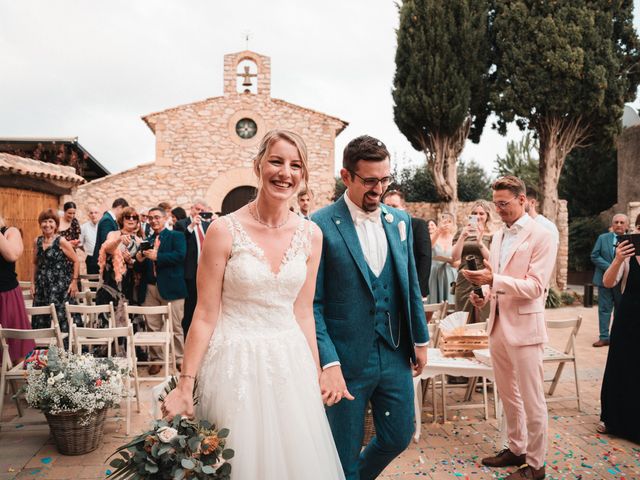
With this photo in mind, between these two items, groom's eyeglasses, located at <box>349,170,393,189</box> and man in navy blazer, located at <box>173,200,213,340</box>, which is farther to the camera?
man in navy blazer, located at <box>173,200,213,340</box>

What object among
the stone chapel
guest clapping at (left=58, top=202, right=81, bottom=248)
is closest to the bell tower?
the stone chapel

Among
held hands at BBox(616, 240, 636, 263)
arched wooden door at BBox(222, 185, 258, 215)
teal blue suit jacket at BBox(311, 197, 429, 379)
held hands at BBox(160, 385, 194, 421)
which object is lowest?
held hands at BBox(160, 385, 194, 421)

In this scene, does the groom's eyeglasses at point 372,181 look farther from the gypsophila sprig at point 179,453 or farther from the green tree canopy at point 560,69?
the green tree canopy at point 560,69

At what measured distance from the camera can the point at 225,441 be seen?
6.40 feet

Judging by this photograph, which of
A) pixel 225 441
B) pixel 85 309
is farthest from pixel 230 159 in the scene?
pixel 225 441

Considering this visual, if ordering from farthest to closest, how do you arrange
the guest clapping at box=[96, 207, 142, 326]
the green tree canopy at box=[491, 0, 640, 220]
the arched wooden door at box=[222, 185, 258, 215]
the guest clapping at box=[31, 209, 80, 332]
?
1. the arched wooden door at box=[222, 185, 258, 215]
2. the green tree canopy at box=[491, 0, 640, 220]
3. the guest clapping at box=[96, 207, 142, 326]
4. the guest clapping at box=[31, 209, 80, 332]

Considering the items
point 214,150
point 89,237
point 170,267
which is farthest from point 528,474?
point 214,150

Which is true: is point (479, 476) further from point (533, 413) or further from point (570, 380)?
point (570, 380)

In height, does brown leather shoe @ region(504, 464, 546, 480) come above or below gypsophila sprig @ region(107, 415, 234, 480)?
below

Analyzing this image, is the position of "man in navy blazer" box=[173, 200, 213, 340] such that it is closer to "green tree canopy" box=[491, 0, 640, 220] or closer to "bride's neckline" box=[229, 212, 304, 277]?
"bride's neckline" box=[229, 212, 304, 277]

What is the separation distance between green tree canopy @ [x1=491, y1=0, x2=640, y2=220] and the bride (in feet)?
→ 45.9

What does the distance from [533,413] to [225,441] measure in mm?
2297

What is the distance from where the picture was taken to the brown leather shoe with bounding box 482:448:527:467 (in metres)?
3.65

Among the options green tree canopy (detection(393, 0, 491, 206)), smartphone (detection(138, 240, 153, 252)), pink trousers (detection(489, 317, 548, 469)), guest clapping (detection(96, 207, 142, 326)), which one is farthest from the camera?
green tree canopy (detection(393, 0, 491, 206))
